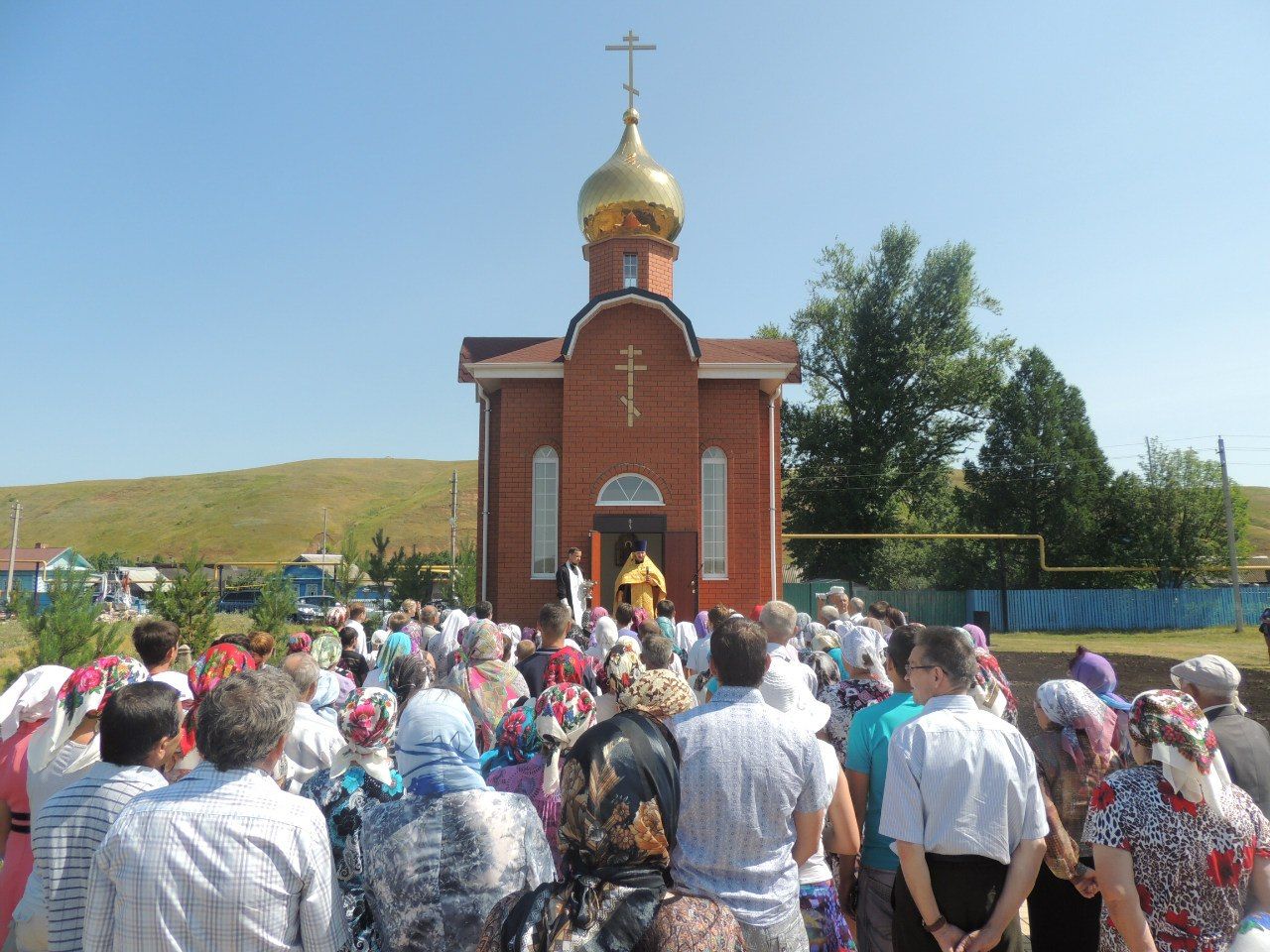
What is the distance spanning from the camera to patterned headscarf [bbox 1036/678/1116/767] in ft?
12.3

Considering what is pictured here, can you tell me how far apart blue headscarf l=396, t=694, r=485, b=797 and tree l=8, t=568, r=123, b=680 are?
12601 millimetres

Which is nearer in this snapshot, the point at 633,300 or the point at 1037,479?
the point at 633,300

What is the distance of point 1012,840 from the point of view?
2881 mm

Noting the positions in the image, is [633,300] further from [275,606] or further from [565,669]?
[565,669]

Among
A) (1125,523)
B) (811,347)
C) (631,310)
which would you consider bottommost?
(1125,523)

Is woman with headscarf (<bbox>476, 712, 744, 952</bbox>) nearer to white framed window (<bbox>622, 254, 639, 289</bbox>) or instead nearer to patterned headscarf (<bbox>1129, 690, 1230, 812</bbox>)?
patterned headscarf (<bbox>1129, 690, 1230, 812</bbox>)

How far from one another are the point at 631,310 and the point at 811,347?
22386mm

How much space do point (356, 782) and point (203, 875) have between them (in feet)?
2.52

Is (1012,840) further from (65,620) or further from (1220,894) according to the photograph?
(65,620)

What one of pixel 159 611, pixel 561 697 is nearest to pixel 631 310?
pixel 159 611

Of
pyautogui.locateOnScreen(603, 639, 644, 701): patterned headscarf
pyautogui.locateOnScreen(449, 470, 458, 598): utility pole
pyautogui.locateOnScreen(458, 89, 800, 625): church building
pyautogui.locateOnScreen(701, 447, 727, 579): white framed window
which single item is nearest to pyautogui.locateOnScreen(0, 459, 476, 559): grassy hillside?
pyautogui.locateOnScreen(449, 470, 458, 598): utility pole

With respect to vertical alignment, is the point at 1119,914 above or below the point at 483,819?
below

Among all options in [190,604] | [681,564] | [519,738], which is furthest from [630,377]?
[519,738]

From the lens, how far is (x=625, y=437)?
1648cm
